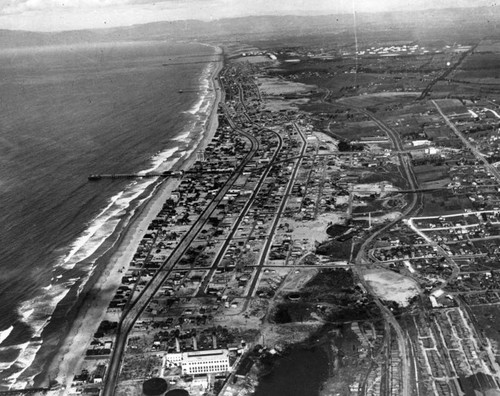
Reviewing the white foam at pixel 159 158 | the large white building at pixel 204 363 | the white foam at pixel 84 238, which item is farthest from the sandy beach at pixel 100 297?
the large white building at pixel 204 363

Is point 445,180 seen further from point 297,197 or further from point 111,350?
point 111,350

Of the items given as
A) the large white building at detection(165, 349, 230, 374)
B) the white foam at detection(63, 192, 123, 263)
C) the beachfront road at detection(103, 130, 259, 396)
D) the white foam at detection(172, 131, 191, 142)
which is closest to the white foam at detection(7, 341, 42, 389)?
the beachfront road at detection(103, 130, 259, 396)

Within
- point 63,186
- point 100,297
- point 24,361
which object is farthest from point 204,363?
point 63,186

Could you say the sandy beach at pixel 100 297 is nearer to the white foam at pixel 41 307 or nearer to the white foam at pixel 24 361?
the white foam at pixel 24 361

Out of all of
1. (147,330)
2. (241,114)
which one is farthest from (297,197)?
(241,114)

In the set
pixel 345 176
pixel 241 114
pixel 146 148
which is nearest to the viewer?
pixel 345 176

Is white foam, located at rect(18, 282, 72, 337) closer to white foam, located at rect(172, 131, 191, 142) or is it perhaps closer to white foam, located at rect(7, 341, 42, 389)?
white foam, located at rect(7, 341, 42, 389)
